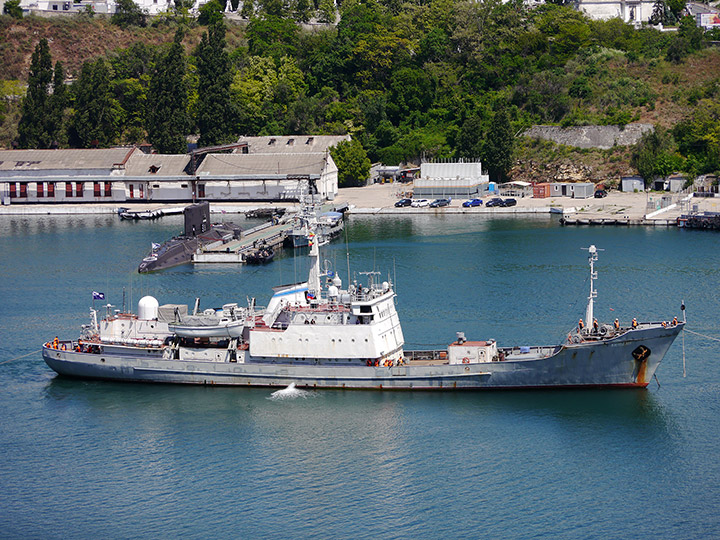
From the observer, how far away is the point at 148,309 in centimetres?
5047

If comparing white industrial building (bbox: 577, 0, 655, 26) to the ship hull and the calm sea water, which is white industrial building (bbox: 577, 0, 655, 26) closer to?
the calm sea water

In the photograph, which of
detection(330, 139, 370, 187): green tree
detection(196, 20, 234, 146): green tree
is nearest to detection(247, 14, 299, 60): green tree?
detection(196, 20, 234, 146): green tree

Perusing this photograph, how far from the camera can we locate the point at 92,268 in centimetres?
7594

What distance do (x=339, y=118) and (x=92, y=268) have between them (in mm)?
57742

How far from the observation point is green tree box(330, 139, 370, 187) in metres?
115

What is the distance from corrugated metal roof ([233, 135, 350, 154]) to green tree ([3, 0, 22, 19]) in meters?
55.0

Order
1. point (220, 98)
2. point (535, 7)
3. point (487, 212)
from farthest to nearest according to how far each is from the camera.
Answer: point (535, 7) < point (220, 98) < point (487, 212)

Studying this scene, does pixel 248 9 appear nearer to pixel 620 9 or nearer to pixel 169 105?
pixel 169 105

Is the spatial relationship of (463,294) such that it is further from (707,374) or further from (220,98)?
(220,98)

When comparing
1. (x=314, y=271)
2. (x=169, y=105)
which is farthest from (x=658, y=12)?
(x=314, y=271)

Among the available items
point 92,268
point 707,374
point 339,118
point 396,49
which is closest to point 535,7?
point 396,49

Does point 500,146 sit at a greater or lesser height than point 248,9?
lesser

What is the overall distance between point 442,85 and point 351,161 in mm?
22541

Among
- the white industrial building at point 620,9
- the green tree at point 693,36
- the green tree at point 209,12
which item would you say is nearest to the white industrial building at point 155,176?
the green tree at point 209,12
